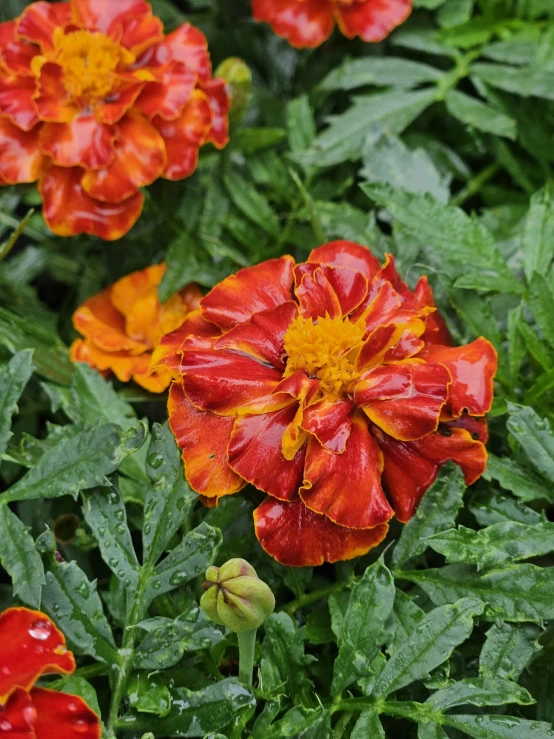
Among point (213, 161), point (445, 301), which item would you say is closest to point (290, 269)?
point (445, 301)

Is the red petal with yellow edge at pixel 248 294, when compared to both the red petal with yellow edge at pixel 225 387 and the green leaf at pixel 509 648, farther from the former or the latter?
the green leaf at pixel 509 648

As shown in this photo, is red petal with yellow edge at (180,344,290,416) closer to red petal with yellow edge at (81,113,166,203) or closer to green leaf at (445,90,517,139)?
red petal with yellow edge at (81,113,166,203)

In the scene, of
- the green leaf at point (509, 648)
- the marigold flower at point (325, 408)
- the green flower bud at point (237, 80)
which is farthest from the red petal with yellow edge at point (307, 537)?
the green flower bud at point (237, 80)

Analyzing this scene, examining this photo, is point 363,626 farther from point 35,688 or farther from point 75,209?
→ point 75,209

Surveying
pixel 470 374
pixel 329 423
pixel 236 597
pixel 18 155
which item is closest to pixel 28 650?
pixel 236 597

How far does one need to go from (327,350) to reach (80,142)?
0.34 m

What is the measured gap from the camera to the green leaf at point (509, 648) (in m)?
0.54

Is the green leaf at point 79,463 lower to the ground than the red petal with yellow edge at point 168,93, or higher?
lower

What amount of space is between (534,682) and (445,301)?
1.11ft

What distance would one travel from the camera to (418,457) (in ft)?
1.89

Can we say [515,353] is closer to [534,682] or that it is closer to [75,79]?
[534,682]

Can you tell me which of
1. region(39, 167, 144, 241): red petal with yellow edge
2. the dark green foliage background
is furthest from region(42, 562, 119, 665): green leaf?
region(39, 167, 144, 241): red petal with yellow edge

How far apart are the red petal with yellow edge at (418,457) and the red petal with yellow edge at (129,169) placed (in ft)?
1.13

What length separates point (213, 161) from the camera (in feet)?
2.90
